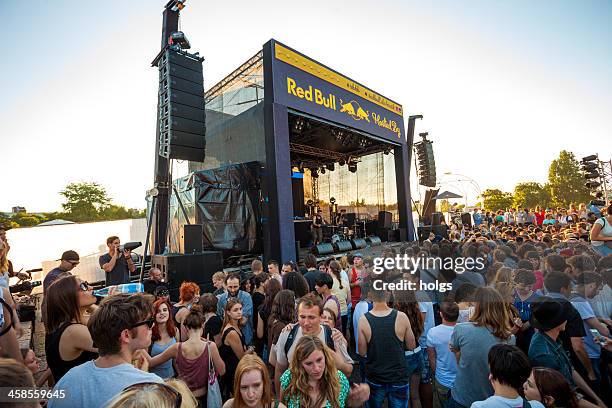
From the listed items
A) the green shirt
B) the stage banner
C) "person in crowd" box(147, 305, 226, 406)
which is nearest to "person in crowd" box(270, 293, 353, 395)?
the green shirt

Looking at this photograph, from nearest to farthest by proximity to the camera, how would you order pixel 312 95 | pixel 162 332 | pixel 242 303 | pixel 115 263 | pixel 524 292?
pixel 162 332
pixel 524 292
pixel 242 303
pixel 115 263
pixel 312 95

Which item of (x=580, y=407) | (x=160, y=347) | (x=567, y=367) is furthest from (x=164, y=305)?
(x=567, y=367)

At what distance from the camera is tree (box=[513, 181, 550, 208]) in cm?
3869

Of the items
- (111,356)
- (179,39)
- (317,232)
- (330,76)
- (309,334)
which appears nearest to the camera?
(111,356)

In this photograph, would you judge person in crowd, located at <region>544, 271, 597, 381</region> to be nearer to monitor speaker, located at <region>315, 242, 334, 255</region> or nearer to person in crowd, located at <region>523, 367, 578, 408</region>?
person in crowd, located at <region>523, 367, 578, 408</region>

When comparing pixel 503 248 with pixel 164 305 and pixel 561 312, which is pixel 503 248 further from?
pixel 164 305

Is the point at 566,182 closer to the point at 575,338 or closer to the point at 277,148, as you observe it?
the point at 277,148

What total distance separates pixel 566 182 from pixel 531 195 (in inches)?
331

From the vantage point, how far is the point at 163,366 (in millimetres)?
2490

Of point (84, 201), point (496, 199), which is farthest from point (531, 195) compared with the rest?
point (84, 201)

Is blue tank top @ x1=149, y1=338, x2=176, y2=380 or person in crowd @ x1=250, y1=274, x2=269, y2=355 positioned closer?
blue tank top @ x1=149, y1=338, x2=176, y2=380

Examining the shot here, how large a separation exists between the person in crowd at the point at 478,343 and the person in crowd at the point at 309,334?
86cm

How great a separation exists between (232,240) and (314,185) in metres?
11.9

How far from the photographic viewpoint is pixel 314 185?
67.4 feet
